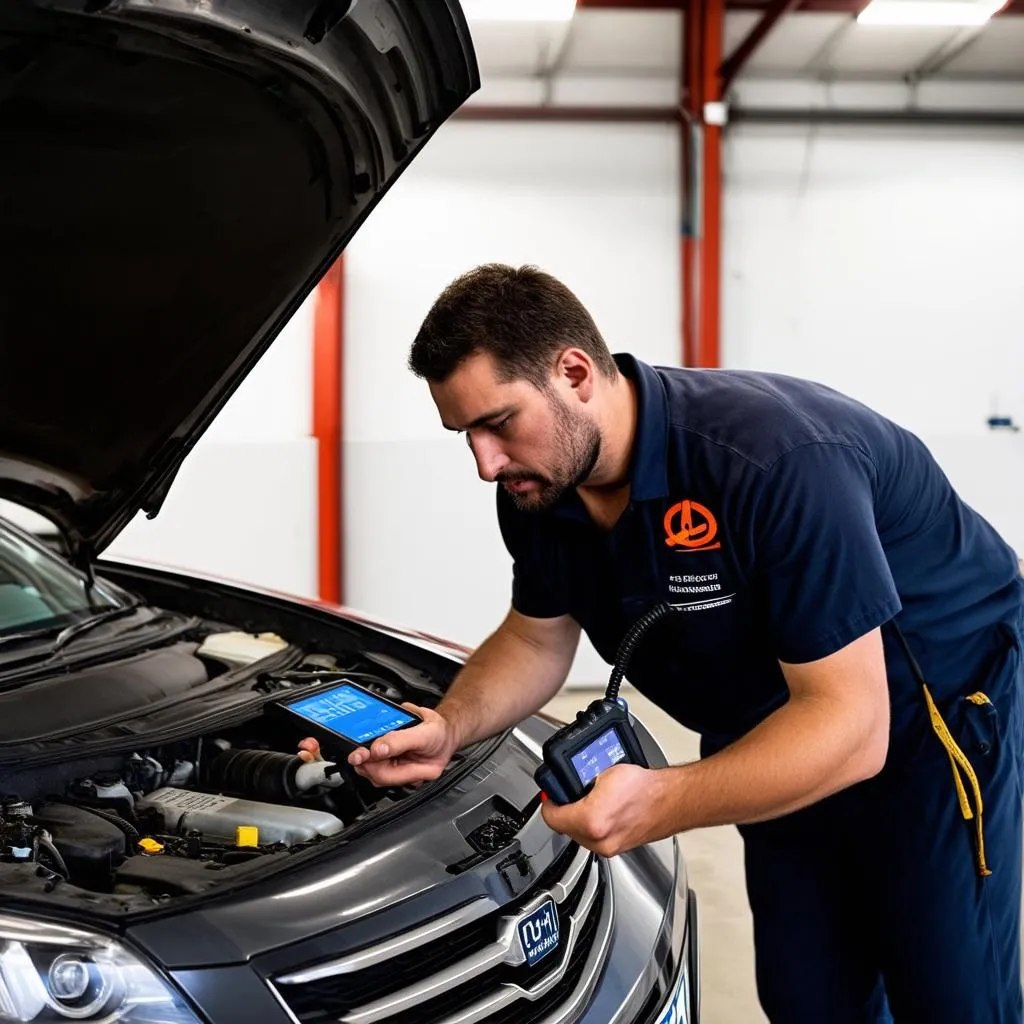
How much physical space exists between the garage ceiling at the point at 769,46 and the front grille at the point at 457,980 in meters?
4.22

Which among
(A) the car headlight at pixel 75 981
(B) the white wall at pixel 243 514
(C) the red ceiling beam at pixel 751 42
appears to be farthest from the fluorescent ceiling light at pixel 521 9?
(A) the car headlight at pixel 75 981

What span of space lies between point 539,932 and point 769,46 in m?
4.82

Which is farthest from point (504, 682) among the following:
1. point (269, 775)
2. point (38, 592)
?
point (38, 592)

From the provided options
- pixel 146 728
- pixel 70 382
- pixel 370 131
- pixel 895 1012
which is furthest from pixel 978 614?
pixel 70 382

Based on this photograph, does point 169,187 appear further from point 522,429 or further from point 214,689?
point 214,689

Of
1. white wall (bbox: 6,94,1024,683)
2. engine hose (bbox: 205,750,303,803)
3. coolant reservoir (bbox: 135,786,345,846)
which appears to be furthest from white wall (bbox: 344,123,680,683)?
coolant reservoir (bbox: 135,786,345,846)

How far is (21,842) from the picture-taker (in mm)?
1200

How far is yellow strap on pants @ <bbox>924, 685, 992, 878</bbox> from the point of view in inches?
56.9

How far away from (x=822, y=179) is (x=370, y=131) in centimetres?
429

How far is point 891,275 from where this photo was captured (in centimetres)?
526

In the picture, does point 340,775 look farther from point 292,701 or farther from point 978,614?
point 978,614

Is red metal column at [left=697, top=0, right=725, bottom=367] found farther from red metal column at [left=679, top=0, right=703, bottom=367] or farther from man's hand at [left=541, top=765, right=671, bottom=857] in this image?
man's hand at [left=541, top=765, right=671, bottom=857]

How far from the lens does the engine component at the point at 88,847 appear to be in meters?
1.23

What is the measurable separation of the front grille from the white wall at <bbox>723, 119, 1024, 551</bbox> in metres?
4.16
